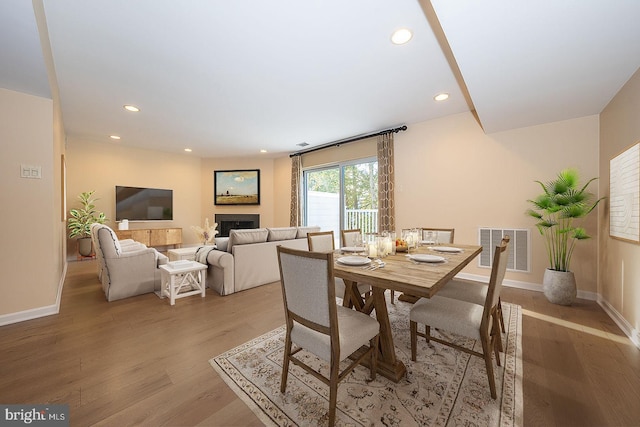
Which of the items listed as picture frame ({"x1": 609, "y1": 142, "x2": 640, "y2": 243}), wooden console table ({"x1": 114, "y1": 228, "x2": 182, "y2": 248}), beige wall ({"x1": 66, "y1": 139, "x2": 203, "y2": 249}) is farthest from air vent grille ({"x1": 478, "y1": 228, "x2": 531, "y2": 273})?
beige wall ({"x1": 66, "y1": 139, "x2": 203, "y2": 249})

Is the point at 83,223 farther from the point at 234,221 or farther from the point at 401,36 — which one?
the point at 401,36

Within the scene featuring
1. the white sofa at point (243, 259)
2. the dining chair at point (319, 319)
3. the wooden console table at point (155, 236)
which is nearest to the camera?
the dining chair at point (319, 319)

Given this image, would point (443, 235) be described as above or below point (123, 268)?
above

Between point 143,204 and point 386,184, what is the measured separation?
599 centimetres

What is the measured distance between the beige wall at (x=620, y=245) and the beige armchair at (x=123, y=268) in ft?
16.9

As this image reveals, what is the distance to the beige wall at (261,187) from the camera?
7.11 meters

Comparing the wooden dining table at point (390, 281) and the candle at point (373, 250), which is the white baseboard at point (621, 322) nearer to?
the wooden dining table at point (390, 281)

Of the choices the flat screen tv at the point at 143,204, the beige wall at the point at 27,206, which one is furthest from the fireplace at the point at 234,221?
the beige wall at the point at 27,206

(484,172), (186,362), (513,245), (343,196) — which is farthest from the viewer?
(343,196)

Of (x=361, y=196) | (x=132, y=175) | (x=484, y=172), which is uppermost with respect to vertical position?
(x=132, y=175)

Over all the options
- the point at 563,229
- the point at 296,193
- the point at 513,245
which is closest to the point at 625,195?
the point at 563,229

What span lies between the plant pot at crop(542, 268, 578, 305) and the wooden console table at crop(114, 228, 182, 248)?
744cm

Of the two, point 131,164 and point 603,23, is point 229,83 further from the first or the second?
point 131,164

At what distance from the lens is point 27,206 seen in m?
2.53
